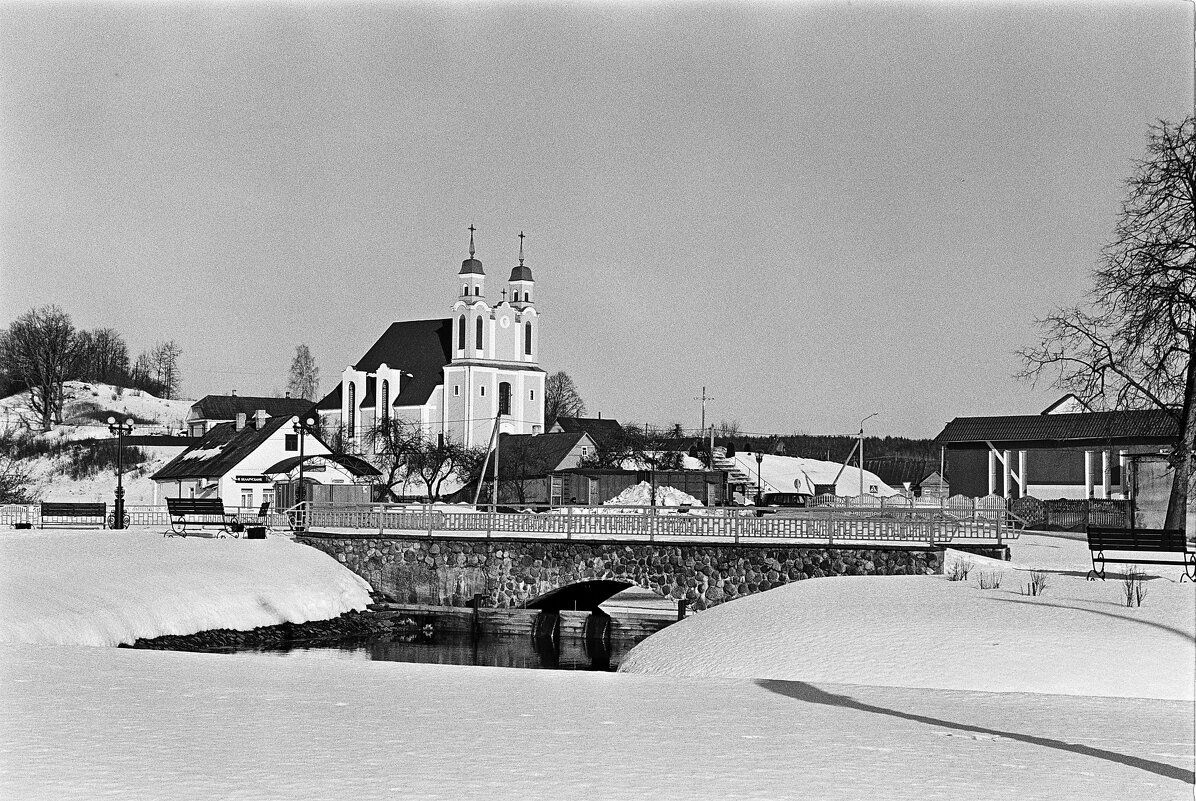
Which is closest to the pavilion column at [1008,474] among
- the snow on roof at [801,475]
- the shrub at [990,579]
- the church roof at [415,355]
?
the snow on roof at [801,475]

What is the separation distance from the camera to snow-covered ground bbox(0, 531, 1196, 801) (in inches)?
366

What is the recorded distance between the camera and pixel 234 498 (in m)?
76.4

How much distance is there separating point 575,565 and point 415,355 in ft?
236

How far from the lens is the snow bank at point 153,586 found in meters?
23.3

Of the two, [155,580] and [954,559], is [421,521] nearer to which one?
[155,580]

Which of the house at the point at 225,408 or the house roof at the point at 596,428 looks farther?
the house at the point at 225,408

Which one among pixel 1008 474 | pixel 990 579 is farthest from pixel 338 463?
pixel 990 579

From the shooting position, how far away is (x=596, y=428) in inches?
3799

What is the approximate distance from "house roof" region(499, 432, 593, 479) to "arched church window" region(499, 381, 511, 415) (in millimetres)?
12688

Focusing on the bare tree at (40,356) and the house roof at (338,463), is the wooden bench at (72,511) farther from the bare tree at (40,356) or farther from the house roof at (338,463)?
the bare tree at (40,356)

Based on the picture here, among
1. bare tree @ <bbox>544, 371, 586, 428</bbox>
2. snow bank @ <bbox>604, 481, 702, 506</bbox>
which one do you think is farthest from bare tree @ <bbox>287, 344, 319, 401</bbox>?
snow bank @ <bbox>604, 481, 702, 506</bbox>

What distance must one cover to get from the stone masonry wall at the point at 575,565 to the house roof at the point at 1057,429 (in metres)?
23.8

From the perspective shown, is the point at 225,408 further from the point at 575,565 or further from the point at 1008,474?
the point at 575,565

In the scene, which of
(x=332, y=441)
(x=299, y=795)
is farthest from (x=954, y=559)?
(x=332, y=441)
